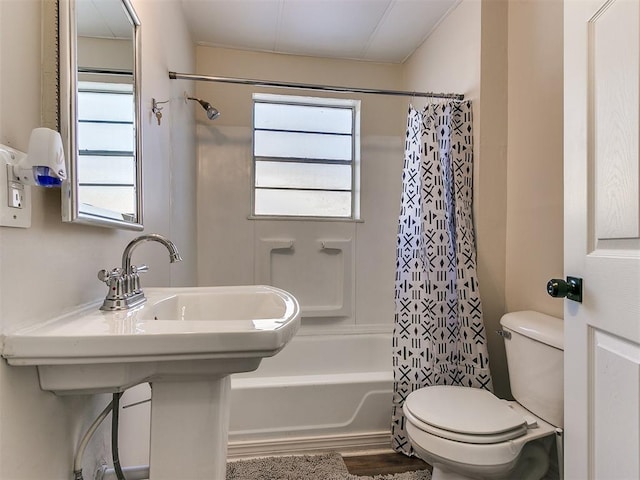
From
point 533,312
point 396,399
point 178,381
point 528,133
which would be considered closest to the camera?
point 178,381

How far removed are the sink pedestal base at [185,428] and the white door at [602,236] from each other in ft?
2.90

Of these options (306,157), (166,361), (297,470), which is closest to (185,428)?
(166,361)

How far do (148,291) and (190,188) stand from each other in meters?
1.23

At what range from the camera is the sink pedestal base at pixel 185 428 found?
71 cm

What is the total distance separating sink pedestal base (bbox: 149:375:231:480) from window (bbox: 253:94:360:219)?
74.3 inches

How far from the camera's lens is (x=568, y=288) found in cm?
90

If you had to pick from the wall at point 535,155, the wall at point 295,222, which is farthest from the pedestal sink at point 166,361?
the wall at point 295,222

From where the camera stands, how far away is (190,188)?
7.20ft

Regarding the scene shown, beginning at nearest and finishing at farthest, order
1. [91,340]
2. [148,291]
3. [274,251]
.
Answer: [91,340], [148,291], [274,251]

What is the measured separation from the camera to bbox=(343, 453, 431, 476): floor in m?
1.63

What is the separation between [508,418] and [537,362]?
0.79 ft

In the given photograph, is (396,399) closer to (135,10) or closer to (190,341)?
(190,341)

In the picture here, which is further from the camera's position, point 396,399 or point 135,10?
point 396,399

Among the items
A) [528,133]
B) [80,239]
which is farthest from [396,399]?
[80,239]
